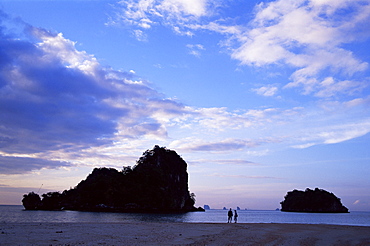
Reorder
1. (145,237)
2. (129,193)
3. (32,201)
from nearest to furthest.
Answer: (145,237) → (129,193) → (32,201)

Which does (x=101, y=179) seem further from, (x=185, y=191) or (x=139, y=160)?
(x=185, y=191)

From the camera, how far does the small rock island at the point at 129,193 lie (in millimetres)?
143125

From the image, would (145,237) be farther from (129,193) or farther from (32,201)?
(32,201)

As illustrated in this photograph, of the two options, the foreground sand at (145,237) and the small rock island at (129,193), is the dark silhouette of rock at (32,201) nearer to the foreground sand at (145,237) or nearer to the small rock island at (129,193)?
the small rock island at (129,193)

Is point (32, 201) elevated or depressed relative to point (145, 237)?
elevated

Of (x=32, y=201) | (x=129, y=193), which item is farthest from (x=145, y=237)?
(x=32, y=201)

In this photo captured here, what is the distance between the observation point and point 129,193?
144750 mm

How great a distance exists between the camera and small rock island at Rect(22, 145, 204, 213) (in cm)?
14312

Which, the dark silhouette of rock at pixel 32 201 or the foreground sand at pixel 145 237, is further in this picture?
the dark silhouette of rock at pixel 32 201

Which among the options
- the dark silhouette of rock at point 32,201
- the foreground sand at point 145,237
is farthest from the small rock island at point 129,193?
the foreground sand at point 145,237

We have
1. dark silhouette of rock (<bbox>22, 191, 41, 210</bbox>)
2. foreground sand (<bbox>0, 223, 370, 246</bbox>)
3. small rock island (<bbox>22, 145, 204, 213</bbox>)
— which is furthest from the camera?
dark silhouette of rock (<bbox>22, 191, 41, 210</bbox>)

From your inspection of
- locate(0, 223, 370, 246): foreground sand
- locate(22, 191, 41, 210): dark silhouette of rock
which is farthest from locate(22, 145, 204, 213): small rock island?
locate(0, 223, 370, 246): foreground sand

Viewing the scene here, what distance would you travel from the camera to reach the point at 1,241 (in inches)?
618

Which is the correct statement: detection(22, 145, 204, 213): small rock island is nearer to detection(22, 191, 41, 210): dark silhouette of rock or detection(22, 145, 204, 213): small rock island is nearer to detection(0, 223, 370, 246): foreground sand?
detection(22, 191, 41, 210): dark silhouette of rock
